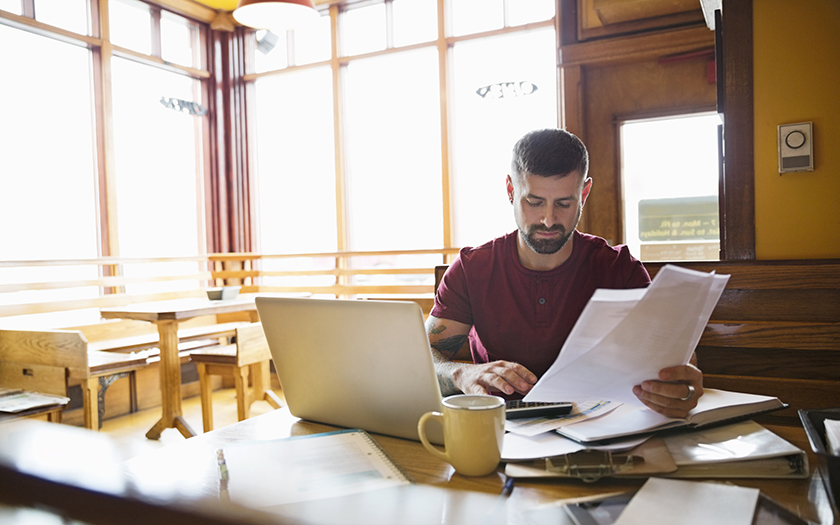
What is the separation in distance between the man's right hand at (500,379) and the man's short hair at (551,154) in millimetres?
518

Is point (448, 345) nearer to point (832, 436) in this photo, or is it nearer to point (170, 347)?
point (832, 436)

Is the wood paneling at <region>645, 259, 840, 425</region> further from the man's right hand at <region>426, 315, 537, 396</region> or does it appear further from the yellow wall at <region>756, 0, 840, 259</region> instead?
the man's right hand at <region>426, 315, 537, 396</region>

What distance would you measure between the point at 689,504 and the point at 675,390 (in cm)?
28

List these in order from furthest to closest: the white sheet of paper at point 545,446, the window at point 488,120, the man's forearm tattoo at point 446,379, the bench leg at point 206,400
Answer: the window at point 488,120
the bench leg at point 206,400
the man's forearm tattoo at point 446,379
the white sheet of paper at point 545,446

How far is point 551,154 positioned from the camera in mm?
1354

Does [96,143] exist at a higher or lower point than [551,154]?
higher

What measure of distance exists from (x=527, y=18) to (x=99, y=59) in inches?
139

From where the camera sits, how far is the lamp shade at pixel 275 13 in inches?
129

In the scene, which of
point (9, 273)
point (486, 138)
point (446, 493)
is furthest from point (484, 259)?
point (9, 273)

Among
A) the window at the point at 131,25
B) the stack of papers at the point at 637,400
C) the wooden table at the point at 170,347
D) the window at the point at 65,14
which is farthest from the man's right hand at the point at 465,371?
the window at the point at 131,25

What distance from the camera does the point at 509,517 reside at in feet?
1.87

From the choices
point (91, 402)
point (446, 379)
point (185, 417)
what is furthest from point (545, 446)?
point (185, 417)

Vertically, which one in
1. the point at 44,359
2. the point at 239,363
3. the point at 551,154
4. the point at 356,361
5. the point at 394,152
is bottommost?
the point at 239,363

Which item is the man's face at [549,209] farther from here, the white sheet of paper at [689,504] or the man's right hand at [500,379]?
the white sheet of paper at [689,504]
